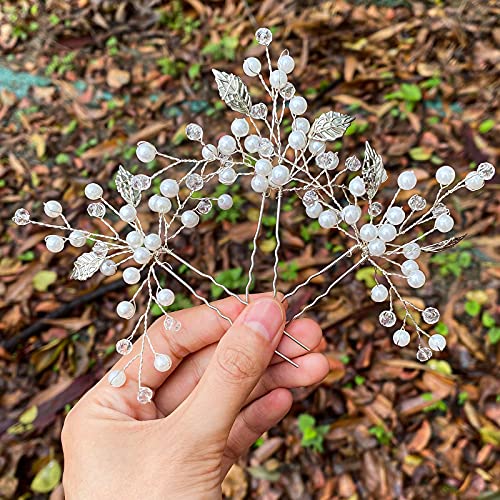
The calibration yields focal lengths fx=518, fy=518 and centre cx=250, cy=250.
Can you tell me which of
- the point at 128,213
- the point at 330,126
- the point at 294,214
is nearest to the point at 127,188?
the point at 128,213

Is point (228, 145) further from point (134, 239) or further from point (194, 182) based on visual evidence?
point (134, 239)

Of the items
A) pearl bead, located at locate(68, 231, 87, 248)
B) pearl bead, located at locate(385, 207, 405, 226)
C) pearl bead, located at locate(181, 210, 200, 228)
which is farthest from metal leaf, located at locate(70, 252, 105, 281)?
pearl bead, located at locate(385, 207, 405, 226)

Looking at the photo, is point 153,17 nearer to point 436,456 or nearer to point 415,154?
point 415,154

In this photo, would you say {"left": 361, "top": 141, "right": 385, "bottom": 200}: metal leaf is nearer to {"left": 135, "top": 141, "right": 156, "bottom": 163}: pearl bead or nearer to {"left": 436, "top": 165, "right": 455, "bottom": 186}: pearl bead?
{"left": 436, "top": 165, "right": 455, "bottom": 186}: pearl bead

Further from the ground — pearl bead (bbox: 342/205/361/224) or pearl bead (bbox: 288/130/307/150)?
pearl bead (bbox: 288/130/307/150)

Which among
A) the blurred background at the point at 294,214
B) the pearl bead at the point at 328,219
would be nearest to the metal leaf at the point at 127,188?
the pearl bead at the point at 328,219
